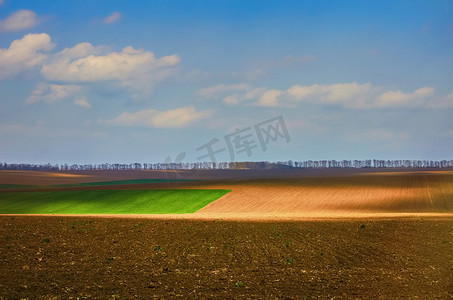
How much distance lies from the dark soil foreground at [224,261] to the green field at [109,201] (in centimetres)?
1799

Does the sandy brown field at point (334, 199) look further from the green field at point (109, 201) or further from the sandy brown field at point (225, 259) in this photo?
the sandy brown field at point (225, 259)

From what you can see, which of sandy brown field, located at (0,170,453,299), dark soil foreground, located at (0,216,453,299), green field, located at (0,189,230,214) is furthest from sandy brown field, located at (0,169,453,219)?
dark soil foreground, located at (0,216,453,299)

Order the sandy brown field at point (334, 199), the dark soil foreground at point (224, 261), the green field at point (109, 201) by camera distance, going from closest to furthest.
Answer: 1. the dark soil foreground at point (224, 261)
2. the sandy brown field at point (334, 199)
3. the green field at point (109, 201)

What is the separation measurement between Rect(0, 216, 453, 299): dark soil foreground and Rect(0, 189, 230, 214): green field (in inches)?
708

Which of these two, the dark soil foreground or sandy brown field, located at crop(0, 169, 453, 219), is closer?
the dark soil foreground

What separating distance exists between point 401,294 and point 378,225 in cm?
1951

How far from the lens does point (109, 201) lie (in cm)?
5422

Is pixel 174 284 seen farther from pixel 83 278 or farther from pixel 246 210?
pixel 246 210

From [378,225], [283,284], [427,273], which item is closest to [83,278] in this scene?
[283,284]

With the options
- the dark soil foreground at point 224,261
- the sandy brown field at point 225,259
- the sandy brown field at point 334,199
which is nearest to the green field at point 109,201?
the sandy brown field at point 334,199

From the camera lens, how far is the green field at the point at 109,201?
49781 mm

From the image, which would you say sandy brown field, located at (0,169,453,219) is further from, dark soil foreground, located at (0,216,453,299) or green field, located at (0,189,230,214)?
dark soil foreground, located at (0,216,453,299)

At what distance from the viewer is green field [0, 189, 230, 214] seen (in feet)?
163

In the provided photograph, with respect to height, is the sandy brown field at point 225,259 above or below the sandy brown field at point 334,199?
above
